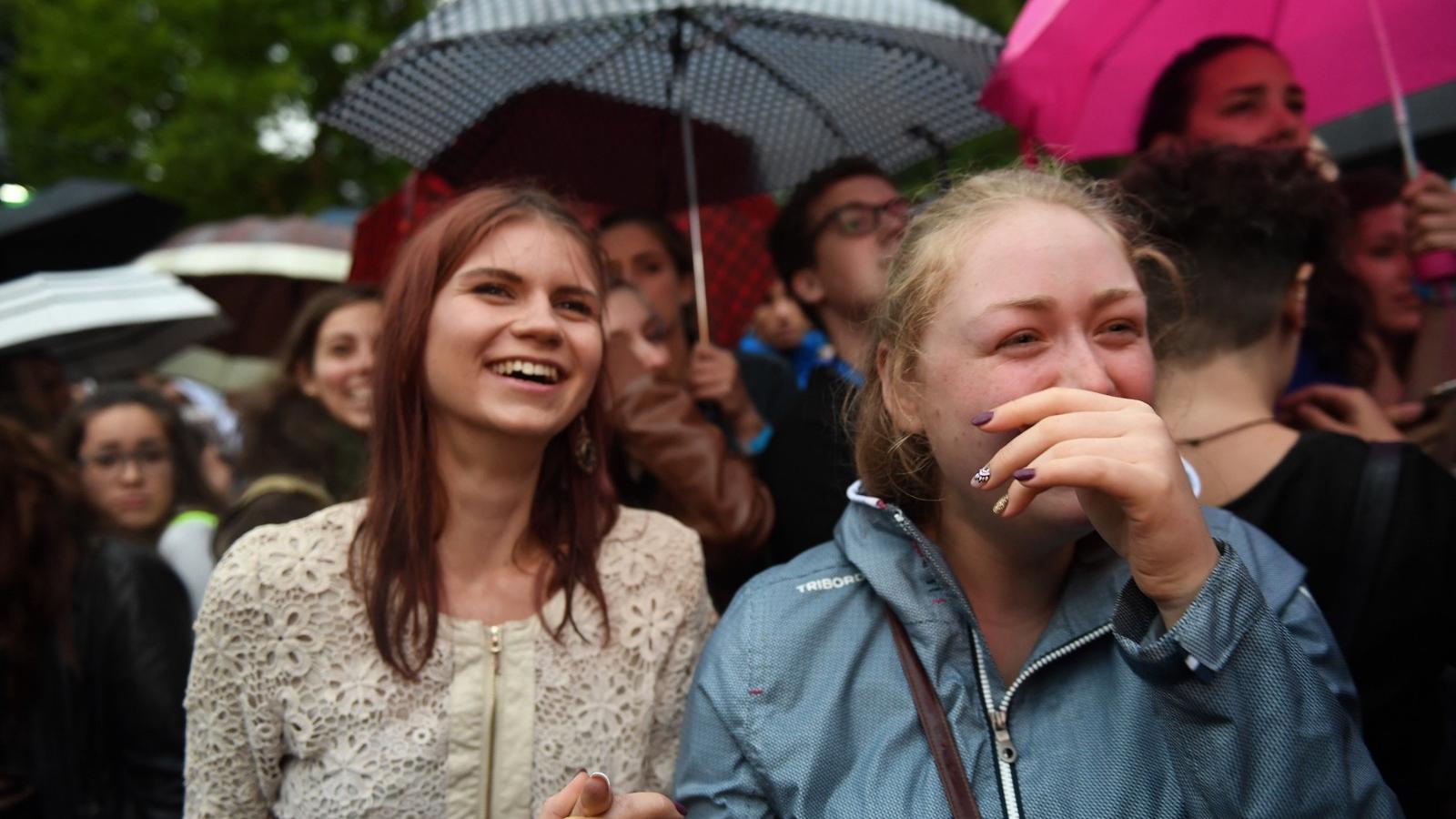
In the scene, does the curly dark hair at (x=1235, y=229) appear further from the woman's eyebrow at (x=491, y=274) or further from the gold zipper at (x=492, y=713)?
the gold zipper at (x=492, y=713)

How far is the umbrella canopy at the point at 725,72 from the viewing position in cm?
295

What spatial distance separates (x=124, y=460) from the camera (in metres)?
4.25

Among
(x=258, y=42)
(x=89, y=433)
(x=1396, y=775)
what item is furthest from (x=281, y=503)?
(x=258, y=42)

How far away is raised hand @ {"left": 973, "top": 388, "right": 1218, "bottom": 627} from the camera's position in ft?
4.55

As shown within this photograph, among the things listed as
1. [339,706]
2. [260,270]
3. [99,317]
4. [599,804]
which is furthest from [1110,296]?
[260,270]

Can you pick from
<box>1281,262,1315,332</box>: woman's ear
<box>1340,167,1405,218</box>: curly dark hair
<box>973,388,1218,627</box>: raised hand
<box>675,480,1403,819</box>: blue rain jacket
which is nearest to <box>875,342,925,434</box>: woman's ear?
<box>675,480,1403,819</box>: blue rain jacket

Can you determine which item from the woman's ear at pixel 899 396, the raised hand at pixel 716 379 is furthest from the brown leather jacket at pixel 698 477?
the woman's ear at pixel 899 396

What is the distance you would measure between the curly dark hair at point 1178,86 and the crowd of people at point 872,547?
13 mm

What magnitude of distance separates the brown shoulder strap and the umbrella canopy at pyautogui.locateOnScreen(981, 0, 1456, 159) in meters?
2.02

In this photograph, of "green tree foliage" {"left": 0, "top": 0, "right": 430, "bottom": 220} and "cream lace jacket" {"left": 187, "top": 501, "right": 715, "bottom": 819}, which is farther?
"green tree foliage" {"left": 0, "top": 0, "right": 430, "bottom": 220}

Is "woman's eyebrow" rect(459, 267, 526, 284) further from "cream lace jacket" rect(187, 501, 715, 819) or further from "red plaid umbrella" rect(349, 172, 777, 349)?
"red plaid umbrella" rect(349, 172, 777, 349)

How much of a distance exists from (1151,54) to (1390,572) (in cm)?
189

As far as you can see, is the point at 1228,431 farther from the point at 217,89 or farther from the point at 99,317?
the point at 217,89

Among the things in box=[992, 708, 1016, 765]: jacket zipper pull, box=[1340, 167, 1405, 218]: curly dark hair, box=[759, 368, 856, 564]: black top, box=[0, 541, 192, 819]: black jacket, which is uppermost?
box=[1340, 167, 1405, 218]: curly dark hair
